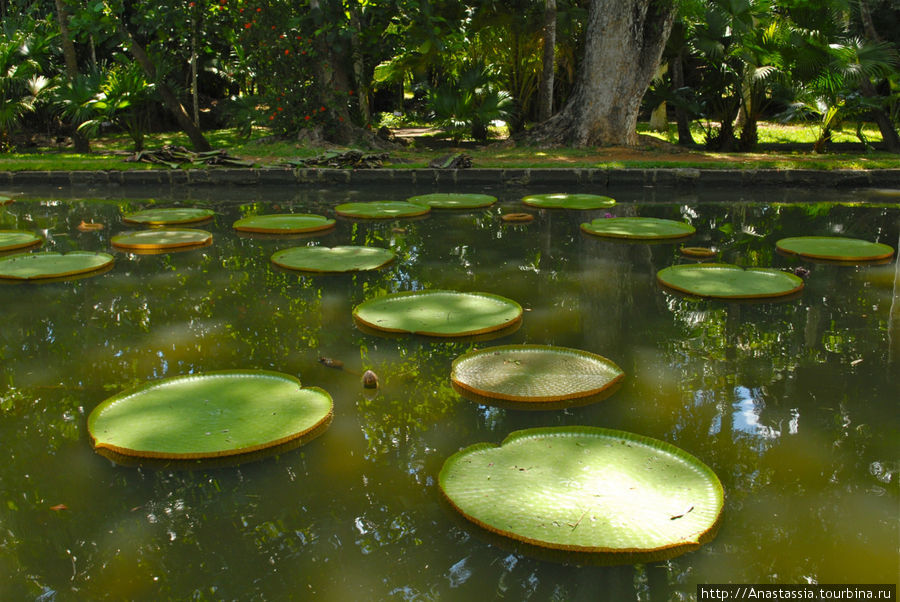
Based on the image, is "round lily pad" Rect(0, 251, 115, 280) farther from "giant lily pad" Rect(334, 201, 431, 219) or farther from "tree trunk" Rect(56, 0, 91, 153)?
"tree trunk" Rect(56, 0, 91, 153)

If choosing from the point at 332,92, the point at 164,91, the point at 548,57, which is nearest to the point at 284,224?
the point at 332,92

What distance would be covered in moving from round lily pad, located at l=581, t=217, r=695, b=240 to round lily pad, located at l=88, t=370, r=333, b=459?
2887mm

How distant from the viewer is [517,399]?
2346mm

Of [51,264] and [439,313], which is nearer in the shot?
[439,313]

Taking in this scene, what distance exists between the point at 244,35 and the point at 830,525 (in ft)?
28.8

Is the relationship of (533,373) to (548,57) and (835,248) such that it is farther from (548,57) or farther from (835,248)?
(548,57)

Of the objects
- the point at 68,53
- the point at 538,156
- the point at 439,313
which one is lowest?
the point at 439,313

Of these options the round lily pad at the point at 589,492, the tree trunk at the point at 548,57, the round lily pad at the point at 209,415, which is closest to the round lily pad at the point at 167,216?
the round lily pad at the point at 209,415

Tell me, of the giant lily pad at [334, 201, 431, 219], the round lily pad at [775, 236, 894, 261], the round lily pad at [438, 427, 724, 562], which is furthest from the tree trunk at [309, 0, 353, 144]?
the round lily pad at [438, 427, 724, 562]

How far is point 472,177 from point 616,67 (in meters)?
2.77

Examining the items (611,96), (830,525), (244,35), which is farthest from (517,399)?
(244,35)

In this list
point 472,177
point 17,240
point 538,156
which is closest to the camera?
point 17,240

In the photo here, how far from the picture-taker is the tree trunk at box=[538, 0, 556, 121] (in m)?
9.46

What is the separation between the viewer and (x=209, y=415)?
220 centimetres
